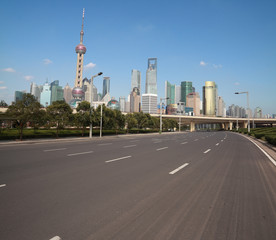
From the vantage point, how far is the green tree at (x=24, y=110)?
20.5 meters

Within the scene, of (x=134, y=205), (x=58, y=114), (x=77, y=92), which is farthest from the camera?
(x=77, y=92)

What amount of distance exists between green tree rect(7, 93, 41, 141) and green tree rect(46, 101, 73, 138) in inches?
152

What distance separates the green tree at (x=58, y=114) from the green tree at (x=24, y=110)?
386 centimetres

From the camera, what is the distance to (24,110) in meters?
21.0

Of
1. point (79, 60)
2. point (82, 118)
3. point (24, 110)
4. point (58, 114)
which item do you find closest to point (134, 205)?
point (24, 110)

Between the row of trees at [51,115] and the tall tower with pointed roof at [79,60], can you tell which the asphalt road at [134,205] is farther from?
the tall tower with pointed roof at [79,60]

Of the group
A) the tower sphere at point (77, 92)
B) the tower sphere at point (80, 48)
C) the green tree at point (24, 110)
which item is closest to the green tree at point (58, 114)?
the green tree at point (24, 110)

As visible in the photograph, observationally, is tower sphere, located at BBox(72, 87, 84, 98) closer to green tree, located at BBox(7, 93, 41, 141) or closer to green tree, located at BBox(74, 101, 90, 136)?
green tree, located at BBox(74, 101, 90, 136)

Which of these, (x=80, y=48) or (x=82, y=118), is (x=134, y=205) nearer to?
(x=82, y=118)

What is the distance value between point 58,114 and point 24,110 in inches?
243

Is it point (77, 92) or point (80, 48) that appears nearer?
point (77, 92)

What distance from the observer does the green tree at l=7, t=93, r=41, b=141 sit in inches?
808

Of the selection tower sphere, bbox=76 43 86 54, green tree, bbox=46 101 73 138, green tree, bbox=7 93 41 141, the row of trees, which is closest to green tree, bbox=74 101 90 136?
the row of trees

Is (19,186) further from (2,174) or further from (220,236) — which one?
(220,236)
